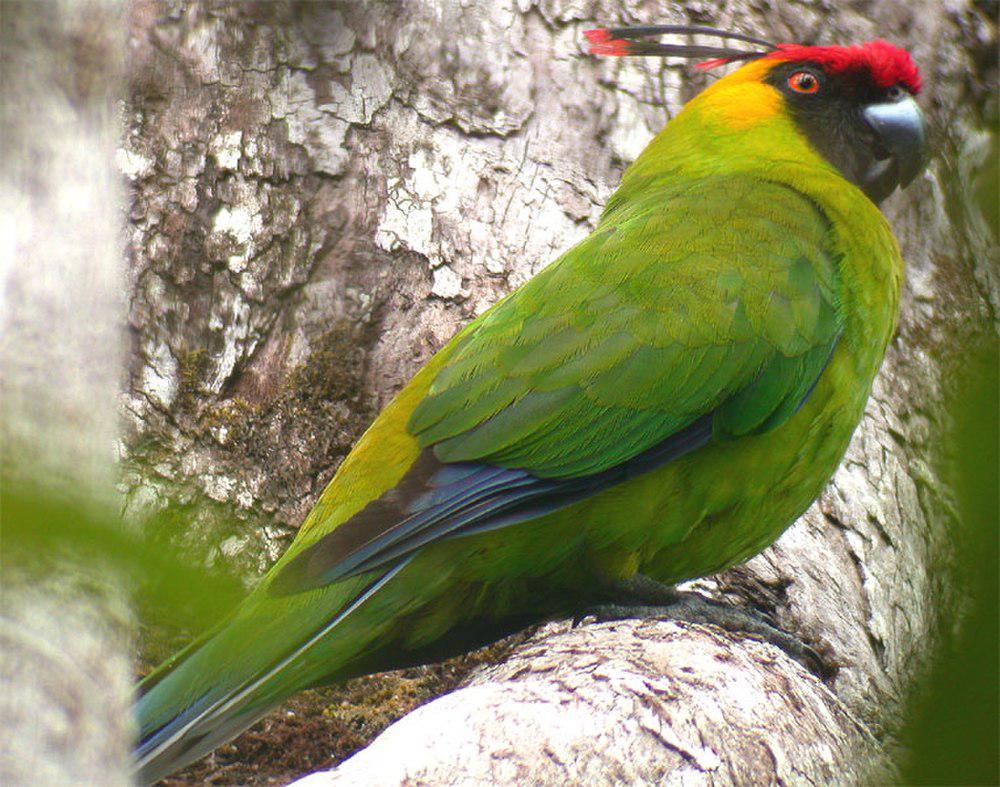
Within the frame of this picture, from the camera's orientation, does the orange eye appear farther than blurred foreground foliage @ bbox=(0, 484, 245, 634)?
Yes

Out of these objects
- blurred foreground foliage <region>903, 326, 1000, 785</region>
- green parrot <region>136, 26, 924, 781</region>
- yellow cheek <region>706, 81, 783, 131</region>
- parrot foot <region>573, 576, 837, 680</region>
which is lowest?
parrot foot <region>573, 576, 837, 680</region>

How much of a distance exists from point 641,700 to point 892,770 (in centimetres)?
134

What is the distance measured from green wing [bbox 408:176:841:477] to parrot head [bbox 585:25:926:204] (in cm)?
68

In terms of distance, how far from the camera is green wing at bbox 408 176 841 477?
2246 mm

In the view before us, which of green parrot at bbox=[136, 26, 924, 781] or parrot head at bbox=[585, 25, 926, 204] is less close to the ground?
parrot head at bbox=[585, 25, 926, 204]

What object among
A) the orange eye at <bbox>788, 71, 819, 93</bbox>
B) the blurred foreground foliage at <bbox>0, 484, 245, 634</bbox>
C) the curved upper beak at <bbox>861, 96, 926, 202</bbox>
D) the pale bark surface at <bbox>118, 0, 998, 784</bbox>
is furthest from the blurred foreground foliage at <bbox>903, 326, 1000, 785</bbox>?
the orange eye at <bbox>788, 71, 819, 93</bbox>

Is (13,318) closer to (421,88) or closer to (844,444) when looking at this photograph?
(844,444)

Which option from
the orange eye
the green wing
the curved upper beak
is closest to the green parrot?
the green wing

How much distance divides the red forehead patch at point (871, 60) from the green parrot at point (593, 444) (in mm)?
564

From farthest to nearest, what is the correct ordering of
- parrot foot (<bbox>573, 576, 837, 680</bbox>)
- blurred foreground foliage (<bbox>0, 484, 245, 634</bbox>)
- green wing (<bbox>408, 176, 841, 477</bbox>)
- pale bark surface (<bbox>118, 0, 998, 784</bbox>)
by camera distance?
1. pale bark surface (<bbox>118, 0, 998, 784</bbox>)
2. parrot foot (<bbox>573, 576, 837, 680</bbox>)
3. green wing (<bbox>408, 176, 841, 477</bbox>)
4. blurred foreground foliage (<bbox>0, 484, 245, 634</bbox>)

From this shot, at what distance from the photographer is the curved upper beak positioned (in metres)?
2.98

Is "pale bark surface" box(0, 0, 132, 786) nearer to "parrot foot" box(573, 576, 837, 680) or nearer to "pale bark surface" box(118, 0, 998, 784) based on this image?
"parrot foot" box(573, 576, 837, 680)

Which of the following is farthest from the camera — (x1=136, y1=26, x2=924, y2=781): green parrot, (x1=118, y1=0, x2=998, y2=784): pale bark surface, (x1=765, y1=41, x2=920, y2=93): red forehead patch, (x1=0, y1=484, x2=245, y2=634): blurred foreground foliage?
(x1=765, y1=41, x2=920, y2=93): red forehead patch

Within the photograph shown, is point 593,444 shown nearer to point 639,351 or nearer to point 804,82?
point 639,351
